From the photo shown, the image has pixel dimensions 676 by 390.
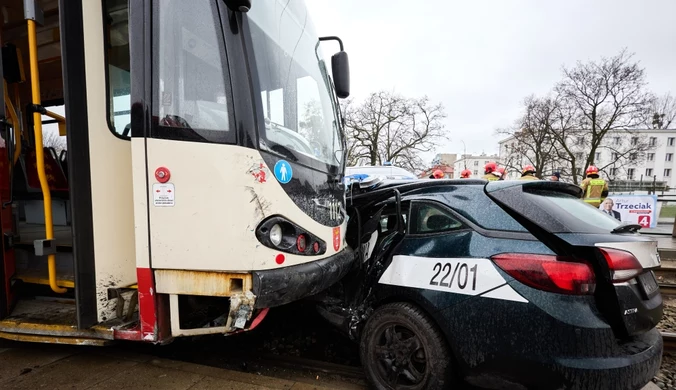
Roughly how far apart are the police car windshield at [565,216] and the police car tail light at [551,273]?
0.68 feet

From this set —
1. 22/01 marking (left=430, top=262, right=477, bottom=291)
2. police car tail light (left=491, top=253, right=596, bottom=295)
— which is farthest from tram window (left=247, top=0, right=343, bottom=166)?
police car tail light (left=491, top=253, right=596, bottom=295)

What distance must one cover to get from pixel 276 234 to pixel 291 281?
31 cm

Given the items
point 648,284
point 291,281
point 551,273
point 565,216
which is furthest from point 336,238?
point 648,284

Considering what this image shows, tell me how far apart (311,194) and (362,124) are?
81.0 feet

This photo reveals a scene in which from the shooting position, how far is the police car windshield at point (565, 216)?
6.95 feet

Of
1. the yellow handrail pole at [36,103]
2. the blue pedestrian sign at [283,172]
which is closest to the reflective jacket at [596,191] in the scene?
the blue pedestrian sign at [283,172]

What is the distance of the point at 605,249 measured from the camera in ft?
6.42

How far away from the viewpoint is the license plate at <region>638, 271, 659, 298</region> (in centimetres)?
206

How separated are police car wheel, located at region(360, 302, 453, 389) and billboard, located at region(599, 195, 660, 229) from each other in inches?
413

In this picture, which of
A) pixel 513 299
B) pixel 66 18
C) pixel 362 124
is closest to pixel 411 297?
pixel 513 299

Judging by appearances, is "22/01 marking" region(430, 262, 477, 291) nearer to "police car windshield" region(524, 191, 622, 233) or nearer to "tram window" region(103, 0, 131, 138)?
"police car windshield" region(524, 191, 622, 233)

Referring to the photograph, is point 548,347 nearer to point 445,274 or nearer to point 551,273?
point 551,273

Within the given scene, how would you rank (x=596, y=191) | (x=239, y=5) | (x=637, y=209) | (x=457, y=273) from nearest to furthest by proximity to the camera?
(x=239, y=5) → (x=457, y=273) → (x=596, y=191) → (x=637, y=209)

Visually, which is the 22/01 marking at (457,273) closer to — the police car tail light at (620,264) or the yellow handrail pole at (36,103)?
the police car tail light at (620,264)
